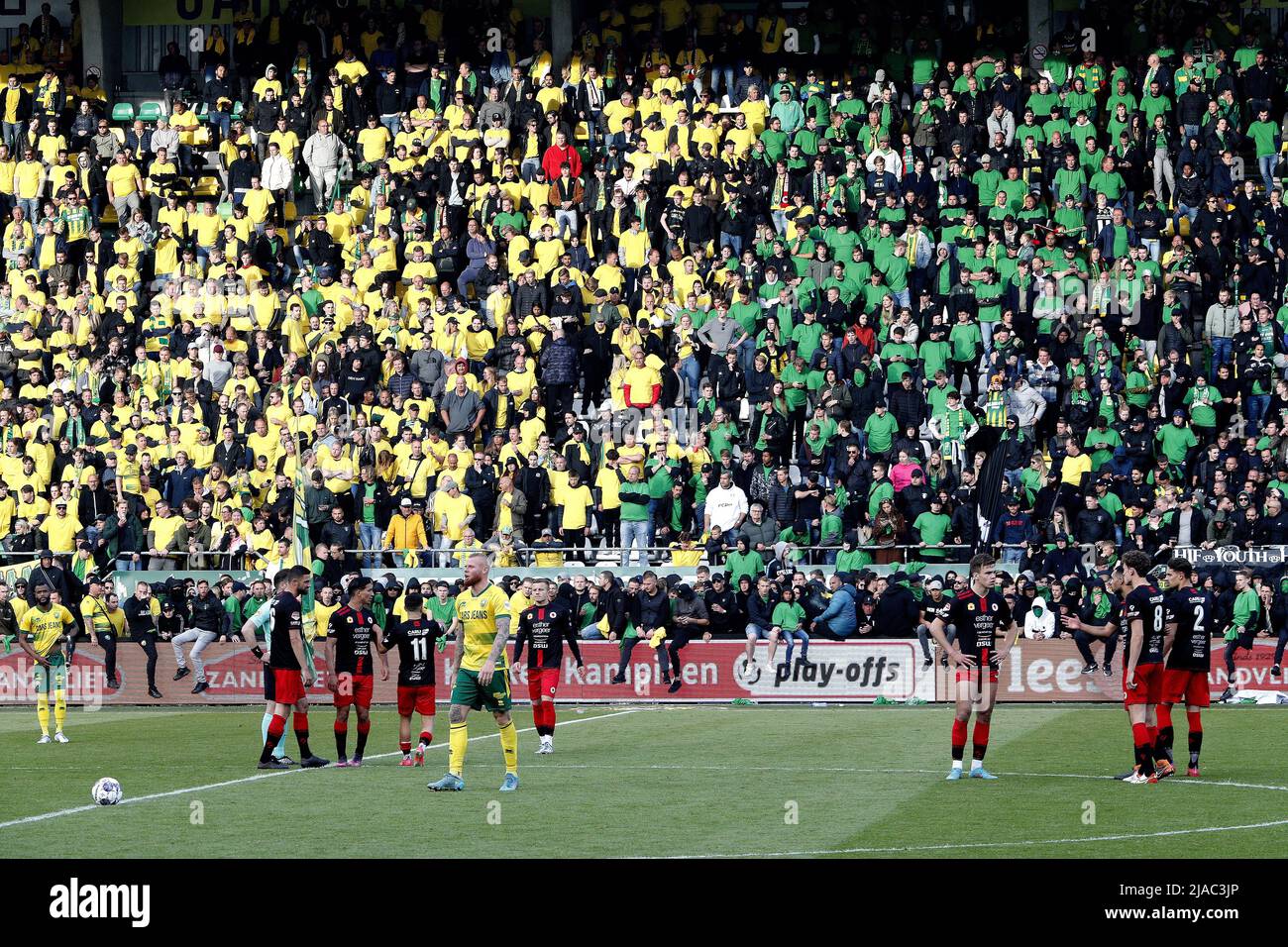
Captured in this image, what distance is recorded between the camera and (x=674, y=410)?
32531mm

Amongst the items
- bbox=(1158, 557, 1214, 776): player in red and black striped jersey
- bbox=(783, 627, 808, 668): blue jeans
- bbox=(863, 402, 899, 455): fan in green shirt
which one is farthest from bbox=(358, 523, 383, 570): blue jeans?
bbox=(1158, 557, 1214, 776): player in red and black striped jersey

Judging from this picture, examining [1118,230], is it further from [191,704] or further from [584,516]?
[191,704]

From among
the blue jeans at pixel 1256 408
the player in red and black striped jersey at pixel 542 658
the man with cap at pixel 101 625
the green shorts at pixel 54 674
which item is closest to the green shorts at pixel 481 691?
the player in red and black striped jersey at pixel 542 658

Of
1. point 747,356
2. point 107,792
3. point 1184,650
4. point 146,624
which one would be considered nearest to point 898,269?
point 747,356

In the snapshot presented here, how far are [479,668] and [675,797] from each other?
199cm

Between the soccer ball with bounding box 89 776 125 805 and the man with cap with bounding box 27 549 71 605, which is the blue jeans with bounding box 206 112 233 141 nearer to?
the man with cap with bounding box 27 549 71 605

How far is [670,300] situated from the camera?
3403cm

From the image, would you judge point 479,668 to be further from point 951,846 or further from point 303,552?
point 951,846

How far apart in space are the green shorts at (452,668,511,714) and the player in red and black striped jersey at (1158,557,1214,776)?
19.0 feet

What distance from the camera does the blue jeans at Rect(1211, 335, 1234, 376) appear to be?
31.4 meters

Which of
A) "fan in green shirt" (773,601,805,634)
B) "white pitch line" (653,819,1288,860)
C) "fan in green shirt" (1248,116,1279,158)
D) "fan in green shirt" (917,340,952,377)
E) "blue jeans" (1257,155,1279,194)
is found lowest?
"white pitch line" (653,819,1288,860)

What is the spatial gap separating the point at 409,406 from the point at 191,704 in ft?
19.9

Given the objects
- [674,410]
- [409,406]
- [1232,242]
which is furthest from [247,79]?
[1232,242]
